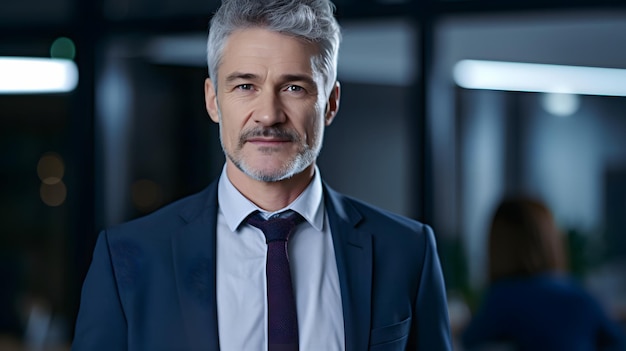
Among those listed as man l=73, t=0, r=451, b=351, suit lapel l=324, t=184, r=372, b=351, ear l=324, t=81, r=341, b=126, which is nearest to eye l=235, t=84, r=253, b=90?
man l=73, t=0, r=451, b=351

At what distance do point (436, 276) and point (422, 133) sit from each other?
2042mm

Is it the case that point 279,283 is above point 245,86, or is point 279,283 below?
below

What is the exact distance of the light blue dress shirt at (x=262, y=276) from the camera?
5.22 feet

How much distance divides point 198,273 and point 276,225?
16cm

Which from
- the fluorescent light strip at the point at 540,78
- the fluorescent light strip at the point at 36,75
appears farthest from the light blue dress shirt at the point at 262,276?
the fluorescent light strip at the point at 36,75

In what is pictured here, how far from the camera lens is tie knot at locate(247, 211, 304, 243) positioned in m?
1.63

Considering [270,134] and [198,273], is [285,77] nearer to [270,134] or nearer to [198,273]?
[270,134]

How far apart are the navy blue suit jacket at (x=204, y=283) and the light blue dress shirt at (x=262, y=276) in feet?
0.07

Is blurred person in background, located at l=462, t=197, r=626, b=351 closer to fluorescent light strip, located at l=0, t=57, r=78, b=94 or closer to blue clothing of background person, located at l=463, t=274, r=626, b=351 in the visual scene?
blue clothing of background person, located at l=463, t=274, r=626, b=351

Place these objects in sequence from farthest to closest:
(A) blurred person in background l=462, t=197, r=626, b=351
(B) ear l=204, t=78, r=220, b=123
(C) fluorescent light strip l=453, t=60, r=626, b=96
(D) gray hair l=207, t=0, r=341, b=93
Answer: (C) fluorescent light strip l=453, t=60, r=626, b=96 < (A) blurred person in background l=462, t=197, r=626, b=351 < (B) ear l=204, t=78, r=220, b=123 < (D) gray hair l=207, t=0, r=341, b=93

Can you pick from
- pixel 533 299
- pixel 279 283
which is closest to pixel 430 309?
pixel 279 283

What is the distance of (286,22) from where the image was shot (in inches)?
60.8

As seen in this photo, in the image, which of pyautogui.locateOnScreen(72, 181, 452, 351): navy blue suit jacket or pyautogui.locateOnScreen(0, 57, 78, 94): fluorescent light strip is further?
pyautogui.locateOnScreen(0, 57, 78, 94): fluorescent light strip

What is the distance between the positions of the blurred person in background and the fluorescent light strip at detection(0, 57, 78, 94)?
1969 mm
